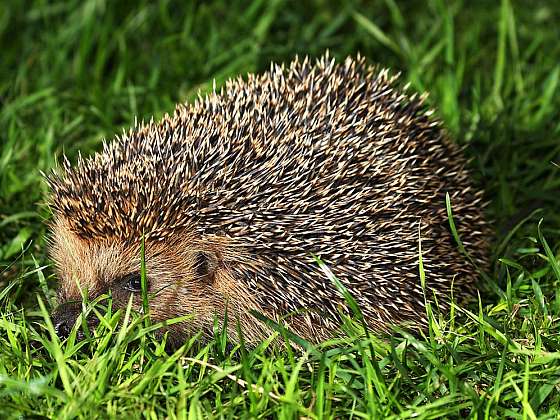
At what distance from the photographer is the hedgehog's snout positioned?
3785mm

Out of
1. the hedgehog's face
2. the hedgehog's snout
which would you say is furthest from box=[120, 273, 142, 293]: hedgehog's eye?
the hedgehog's snout

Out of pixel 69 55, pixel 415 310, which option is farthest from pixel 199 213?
pixel 69 55

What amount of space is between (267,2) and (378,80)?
103 inches

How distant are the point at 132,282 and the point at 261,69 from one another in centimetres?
270

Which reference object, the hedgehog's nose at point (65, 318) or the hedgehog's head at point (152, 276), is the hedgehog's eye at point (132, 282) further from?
the hedgehog's nose at point (65, 318)

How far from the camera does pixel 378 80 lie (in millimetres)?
4426

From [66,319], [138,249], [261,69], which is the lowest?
[66,319]

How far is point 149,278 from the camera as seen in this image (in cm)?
389

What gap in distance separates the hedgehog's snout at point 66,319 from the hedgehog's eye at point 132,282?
0.66ft

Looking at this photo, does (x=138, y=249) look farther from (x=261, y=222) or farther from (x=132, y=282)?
(x=261, y=222)

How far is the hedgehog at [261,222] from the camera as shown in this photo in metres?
3.82

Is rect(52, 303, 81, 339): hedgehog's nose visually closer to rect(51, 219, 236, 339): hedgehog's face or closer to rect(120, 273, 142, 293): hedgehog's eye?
rect(51, 219, 236, 339): hedgehog's face

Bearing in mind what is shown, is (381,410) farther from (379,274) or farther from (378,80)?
(378,80)

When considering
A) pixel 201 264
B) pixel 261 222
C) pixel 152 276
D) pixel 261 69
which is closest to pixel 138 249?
pixel 152 276
